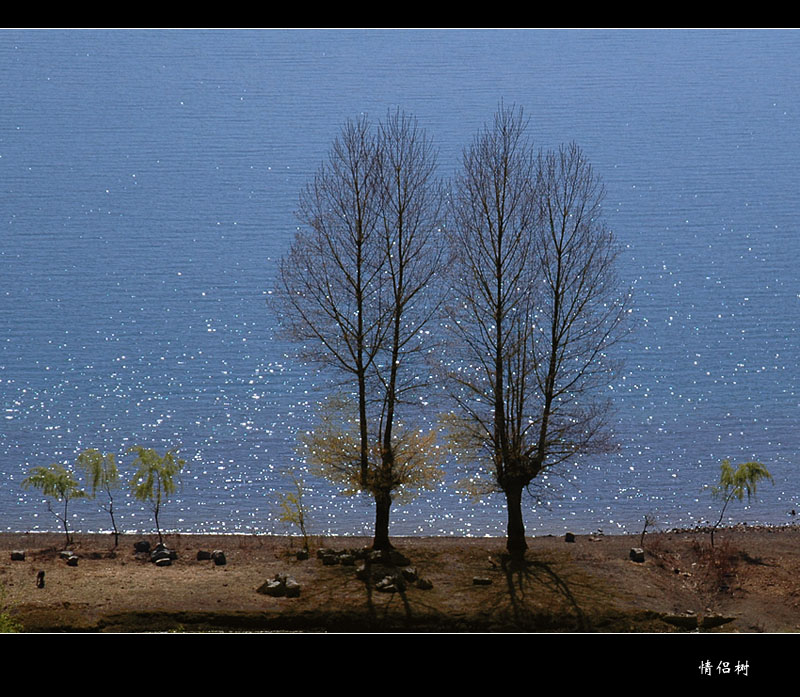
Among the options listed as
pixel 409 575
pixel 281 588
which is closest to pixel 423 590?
pixel 409 575

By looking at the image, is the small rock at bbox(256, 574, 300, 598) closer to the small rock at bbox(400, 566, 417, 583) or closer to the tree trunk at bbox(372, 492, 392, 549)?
the small rock at bbox(400, 566, 417, 583)

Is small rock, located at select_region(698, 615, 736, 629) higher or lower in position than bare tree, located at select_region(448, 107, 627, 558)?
lower

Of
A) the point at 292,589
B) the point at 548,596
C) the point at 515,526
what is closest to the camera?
the point at 292,589

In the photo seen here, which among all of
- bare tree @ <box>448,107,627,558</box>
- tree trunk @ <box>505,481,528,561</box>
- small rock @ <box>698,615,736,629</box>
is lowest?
small rock @ <box>698,615,736,629</box>

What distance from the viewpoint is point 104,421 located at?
182 feet

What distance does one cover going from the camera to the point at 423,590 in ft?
96.6

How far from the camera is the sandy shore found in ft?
90.5

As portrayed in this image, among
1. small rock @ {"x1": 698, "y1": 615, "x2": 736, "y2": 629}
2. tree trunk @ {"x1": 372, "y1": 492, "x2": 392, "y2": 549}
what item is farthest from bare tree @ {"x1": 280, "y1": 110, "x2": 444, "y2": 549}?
small rock @ {"x1": 698, "y1": 615, "x2": 736, "y2": 629}

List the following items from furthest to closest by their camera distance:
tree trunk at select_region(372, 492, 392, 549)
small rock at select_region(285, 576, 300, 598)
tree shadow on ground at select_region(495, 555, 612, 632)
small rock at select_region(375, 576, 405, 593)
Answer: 1. tree trunk at select_region(372, 492, 392, 549)
2. small rock at select_region(375, 576, 405, 593)
3. small rock at select_region(285, 576, 300, 598)
4. tree shadow on ground at select_region(495, 555, 612, 632)

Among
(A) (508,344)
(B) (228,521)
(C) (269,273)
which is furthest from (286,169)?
(A) (508,344)

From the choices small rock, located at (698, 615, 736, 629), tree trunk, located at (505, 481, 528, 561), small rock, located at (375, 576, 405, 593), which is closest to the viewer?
small rock, located at (698, 615, 736, 629)

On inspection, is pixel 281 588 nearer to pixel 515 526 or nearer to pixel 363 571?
pixel 363 571

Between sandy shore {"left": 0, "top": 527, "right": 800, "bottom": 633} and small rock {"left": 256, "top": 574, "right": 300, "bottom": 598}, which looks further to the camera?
small rock {"left": 256, "top": 574, "right": 300, "bottom": 598}

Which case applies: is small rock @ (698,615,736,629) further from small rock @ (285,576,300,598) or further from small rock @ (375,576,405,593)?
small rock @ (285,576,300,598)
